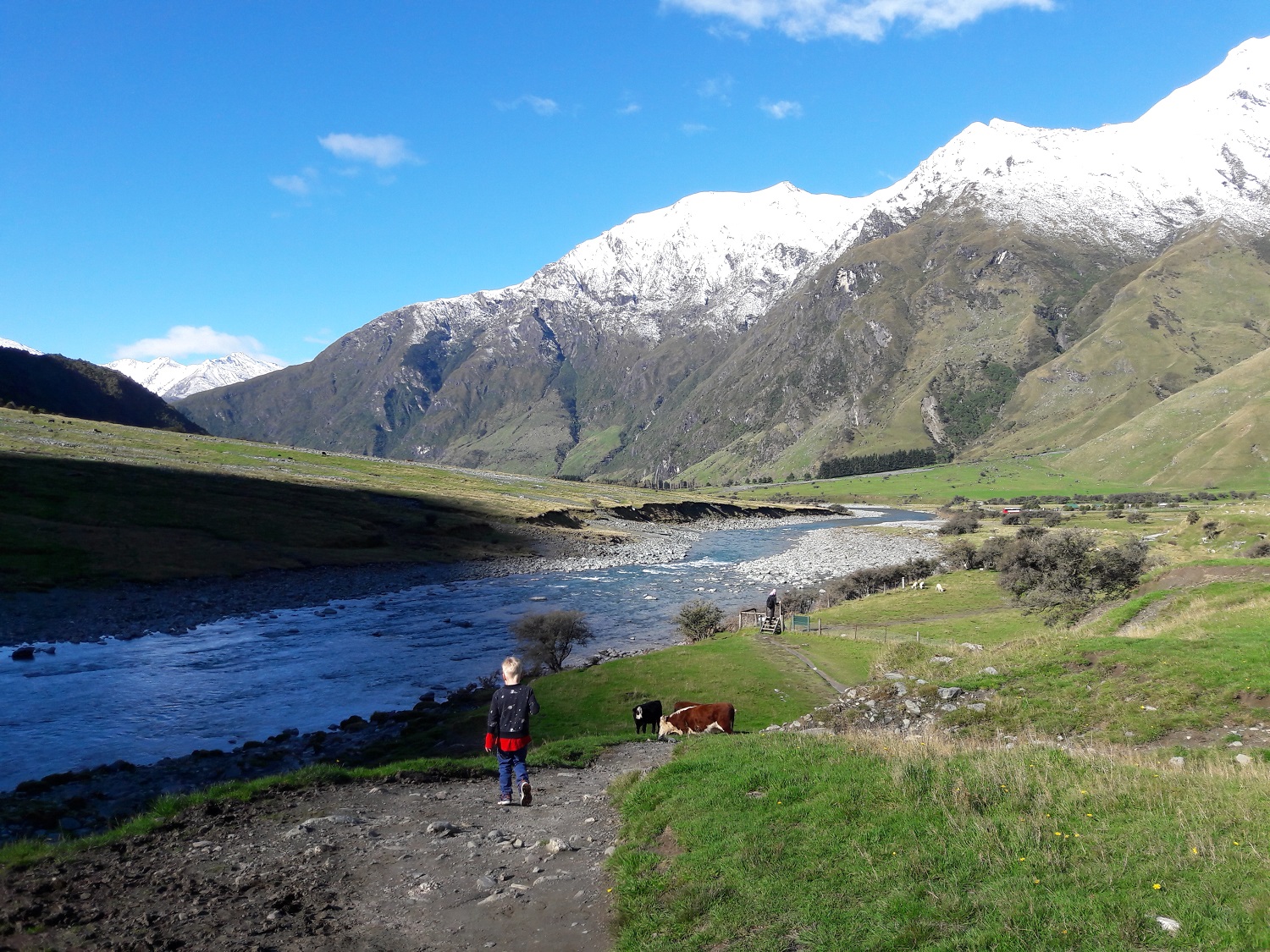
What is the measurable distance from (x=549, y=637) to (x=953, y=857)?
34.6m

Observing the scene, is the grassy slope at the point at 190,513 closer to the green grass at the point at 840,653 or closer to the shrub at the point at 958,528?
the green grass at the point at 840,653

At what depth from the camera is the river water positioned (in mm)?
27828

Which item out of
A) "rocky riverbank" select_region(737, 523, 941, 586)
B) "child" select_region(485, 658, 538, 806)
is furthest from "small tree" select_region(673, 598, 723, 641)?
"rocky riverbank" select_region(737, 523, 941, 586)

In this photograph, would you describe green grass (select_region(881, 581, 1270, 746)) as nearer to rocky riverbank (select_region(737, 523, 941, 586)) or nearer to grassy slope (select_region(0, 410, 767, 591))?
rocky riverbank (select_region(737, 523, 941, 586))

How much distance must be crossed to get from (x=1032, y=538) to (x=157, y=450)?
150027mm

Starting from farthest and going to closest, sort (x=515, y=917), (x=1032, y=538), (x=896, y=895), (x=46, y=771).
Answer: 1. (x=1032, y=538)
2. (x=46, y=771)
3. (x=515, y=917)
4. (x=896, y=895)

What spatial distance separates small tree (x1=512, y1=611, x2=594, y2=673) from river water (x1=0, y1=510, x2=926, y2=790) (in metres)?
3.32

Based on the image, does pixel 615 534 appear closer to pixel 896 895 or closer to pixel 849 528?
pixel 849 528

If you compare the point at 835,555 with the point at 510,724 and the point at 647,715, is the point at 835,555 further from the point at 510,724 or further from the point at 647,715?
the point at 510,724

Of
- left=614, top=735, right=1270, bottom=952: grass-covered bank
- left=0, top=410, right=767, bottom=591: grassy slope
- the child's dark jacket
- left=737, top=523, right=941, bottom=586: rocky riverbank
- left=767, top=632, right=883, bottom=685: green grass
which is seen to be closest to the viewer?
left=614, top=735, right=1270, bottom=952: grass-covered bank

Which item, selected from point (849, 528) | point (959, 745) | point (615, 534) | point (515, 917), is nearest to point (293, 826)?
point (515, 917)

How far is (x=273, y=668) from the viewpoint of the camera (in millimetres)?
40031

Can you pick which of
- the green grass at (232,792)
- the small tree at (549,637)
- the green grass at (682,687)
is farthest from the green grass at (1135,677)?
the small tree at (549,637)

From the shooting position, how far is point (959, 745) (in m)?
13.9
